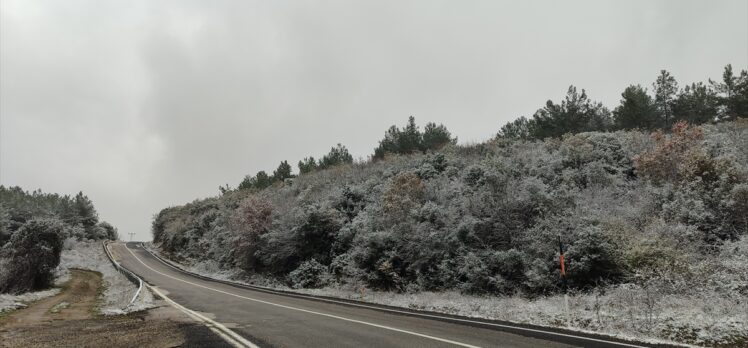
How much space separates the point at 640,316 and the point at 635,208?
9588 mm

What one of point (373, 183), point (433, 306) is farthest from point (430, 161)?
point (433, 306)

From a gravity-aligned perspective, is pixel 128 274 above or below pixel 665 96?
below

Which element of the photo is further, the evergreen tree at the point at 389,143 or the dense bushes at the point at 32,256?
the evergreen tree at the point at 389,143

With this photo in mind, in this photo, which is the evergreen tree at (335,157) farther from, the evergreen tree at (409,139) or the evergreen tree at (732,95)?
the evergreen tree at (732,95)

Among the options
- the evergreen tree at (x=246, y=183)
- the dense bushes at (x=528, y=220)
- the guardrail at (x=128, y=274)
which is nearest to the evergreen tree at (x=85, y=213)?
the guardrail at (x=128, y=274)

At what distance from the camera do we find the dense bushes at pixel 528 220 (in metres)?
15.2

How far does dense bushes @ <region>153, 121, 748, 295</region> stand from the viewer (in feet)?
49.8

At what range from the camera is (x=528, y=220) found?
1898 centimetres

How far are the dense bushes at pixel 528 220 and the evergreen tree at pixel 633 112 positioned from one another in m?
14.0

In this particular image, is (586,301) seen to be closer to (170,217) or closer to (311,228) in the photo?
(311,228)

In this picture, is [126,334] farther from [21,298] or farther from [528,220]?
[21,298]

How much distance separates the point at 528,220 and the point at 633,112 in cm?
2965

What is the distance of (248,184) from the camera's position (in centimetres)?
7494

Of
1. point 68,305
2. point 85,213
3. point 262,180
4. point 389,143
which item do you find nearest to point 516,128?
point 389,143
